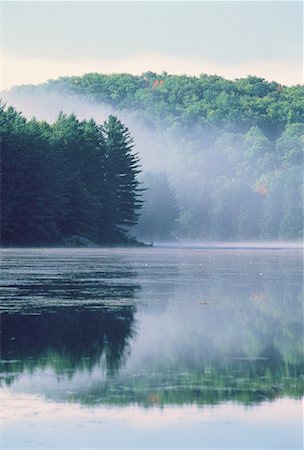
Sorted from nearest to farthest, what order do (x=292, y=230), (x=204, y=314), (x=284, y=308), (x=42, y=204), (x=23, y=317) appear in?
1. (x=23, y=317)
2. (x=204, y=314)
3. (x=284, y=308)
4. (x=42, y=204)
5. (x=292, y=230)

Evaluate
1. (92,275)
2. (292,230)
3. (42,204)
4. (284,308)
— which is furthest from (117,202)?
(284,308)

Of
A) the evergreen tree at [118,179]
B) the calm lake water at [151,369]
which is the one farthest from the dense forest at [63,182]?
the calm lake water at [151,369]

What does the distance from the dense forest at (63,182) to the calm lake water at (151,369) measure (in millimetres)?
73174

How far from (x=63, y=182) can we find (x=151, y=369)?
333 ft

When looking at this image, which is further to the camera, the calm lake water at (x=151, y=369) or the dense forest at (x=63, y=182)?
the dense forest at (x=63, y=182)

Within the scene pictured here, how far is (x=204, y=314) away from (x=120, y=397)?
45.1 ft

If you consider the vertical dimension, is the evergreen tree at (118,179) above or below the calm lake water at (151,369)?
above

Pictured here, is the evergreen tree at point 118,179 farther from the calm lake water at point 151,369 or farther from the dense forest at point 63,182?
the calm lake water at point 151,369

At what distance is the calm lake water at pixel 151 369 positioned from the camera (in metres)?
15.0

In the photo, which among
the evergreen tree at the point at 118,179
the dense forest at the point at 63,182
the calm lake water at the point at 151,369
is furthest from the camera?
the evergreen tree at the point at 118,179

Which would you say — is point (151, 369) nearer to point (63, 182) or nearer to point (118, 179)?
point (63, 182)

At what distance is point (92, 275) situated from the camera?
49812 millimetres

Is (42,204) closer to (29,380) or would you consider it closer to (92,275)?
(92,275)

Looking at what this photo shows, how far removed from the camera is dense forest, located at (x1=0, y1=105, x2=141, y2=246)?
111 meters
